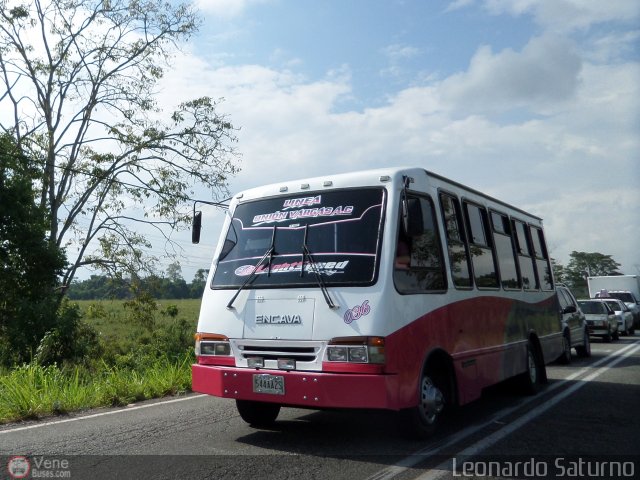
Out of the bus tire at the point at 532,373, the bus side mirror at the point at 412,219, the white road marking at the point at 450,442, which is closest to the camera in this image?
the white road marking at the point at 450,442

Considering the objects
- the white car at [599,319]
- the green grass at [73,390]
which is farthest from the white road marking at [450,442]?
the white car at [599,319]

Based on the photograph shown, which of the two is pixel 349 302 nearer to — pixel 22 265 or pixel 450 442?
pixel 450 442

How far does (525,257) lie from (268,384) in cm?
576

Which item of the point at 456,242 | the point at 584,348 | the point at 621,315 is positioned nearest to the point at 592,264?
the point at 621,315

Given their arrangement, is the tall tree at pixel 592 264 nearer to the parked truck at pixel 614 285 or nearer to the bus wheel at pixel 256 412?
the parked truck at pixel 614 285

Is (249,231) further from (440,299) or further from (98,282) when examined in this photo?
(98,282)

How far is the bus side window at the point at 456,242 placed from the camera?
7172mm

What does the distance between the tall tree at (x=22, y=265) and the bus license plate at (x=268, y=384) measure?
12.8m

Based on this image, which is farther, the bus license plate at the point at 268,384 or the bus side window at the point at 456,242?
the bus side window at the point at 456,242

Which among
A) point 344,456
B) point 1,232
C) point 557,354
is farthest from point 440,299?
point 1,232

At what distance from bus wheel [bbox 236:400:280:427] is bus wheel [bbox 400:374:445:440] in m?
1.56

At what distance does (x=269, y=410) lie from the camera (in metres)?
7.03

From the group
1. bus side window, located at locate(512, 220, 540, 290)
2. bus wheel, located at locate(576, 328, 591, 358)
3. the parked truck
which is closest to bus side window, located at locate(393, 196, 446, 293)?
bus side window, located at locate(512, 220, 540, 290)

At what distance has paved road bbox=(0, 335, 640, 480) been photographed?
5.25 metres
